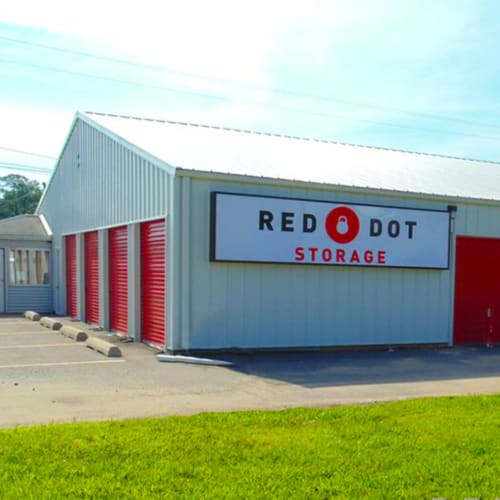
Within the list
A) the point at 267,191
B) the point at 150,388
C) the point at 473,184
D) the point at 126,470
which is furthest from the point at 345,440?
the point at 473,184

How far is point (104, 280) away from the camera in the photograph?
669 inches

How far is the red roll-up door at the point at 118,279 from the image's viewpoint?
15842mm

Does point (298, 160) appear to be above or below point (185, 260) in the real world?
above

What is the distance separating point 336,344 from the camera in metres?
13.9

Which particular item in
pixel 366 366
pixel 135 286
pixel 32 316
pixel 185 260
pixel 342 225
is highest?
pixel 342 225

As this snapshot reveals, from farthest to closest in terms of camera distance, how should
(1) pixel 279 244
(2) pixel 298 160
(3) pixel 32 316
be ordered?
(3) pixel 32 316
(2) pixel 298 160
(1) pixel 279 244

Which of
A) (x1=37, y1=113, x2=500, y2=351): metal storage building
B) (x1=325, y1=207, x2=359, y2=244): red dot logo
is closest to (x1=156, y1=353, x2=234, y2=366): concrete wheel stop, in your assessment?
(x1=37, y1=113, x2=500, y2=351): metal storage building

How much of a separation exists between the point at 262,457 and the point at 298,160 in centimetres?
1085

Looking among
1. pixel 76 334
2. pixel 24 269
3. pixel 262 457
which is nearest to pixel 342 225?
pixel 76 334

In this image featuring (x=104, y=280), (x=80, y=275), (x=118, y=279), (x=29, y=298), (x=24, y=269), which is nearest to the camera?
(x=118, y=279)

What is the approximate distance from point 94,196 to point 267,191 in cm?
715

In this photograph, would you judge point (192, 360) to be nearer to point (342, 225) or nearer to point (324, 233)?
point (324, 233)

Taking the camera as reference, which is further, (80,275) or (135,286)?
(80,275)

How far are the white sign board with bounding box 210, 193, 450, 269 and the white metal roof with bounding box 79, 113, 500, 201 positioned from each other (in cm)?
60
